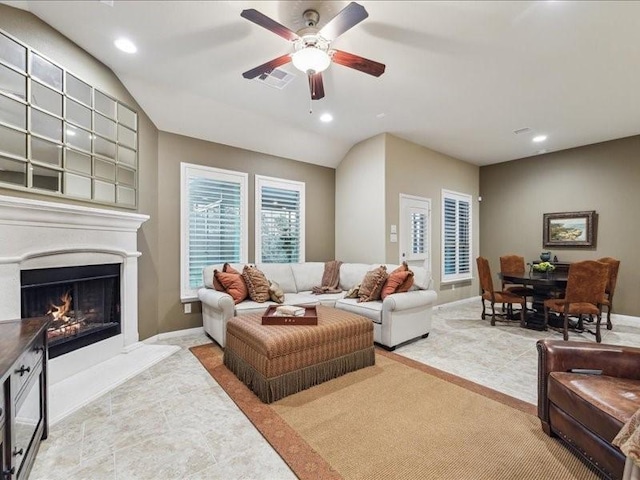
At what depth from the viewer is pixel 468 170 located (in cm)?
658

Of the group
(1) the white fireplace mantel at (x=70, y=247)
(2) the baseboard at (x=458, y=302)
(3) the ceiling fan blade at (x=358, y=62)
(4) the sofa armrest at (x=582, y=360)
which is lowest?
(2) the baseboard at (x=458, y=302)

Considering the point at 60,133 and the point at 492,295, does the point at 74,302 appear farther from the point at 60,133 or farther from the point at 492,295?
the point at 492,295

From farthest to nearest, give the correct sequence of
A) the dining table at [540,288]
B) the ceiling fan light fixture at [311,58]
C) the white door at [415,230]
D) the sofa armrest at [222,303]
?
the white door at [415,230]
the dining table at [540,288]
the sofa armrest at [222,303]
the ceiling fan light fixture at [311,58]

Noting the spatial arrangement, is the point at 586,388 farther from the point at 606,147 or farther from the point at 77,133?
the point at 606,147

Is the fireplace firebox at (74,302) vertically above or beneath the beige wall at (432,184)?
beneath

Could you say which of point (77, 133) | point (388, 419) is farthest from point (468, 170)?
point (77, 133)

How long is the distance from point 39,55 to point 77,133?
64 cm

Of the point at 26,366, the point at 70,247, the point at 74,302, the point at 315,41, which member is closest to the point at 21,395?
the point at 26,366

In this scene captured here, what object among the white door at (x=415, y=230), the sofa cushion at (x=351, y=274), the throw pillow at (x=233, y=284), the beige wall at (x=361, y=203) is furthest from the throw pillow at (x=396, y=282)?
the throw pillow at (x=233, y=284)

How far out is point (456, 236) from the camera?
245 inches

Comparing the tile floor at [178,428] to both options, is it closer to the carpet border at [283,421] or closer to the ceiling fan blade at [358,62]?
the carpet border at [283,421]

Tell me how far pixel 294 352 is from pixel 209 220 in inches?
104

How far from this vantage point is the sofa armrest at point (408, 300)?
3475mm

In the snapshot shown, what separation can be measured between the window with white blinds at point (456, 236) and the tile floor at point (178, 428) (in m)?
2.62
